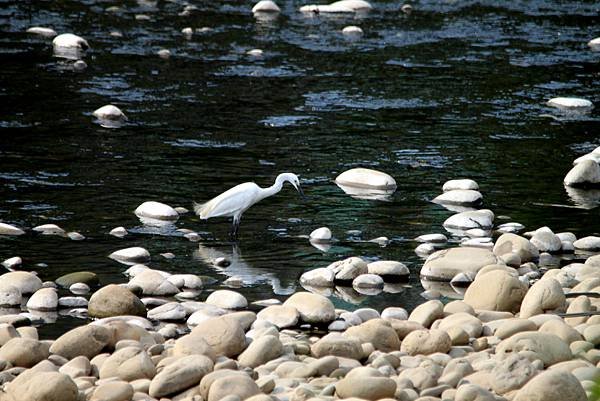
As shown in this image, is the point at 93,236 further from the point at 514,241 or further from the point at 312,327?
the point at 514,241

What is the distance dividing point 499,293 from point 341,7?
13205 mm

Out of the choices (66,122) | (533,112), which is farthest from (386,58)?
(66,122)

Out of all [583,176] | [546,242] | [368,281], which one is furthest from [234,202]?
[583,176]

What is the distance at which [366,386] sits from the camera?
5797mm

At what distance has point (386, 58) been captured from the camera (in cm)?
1650

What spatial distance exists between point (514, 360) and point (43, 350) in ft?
8.33

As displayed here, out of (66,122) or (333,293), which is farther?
(66,122)

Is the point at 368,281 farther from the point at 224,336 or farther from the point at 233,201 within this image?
the point at 224,336

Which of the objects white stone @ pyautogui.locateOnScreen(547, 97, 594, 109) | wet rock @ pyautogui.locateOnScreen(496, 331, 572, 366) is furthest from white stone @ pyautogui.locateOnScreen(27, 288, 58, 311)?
white stone @ pyautogui.locateOnScreen(547, 97, 594, 109)

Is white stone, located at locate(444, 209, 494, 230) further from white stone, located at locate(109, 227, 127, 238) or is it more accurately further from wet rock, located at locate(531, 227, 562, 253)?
white stone, located at locate(109, 227, 127, 238)

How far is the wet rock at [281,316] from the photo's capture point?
730 cm

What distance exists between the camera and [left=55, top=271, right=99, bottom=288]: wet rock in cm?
805

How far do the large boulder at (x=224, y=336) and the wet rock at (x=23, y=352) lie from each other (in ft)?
2.77

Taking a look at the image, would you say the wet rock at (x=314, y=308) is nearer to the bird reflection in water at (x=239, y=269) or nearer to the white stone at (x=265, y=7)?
the bird reflection in water at (x=239, y=269)
